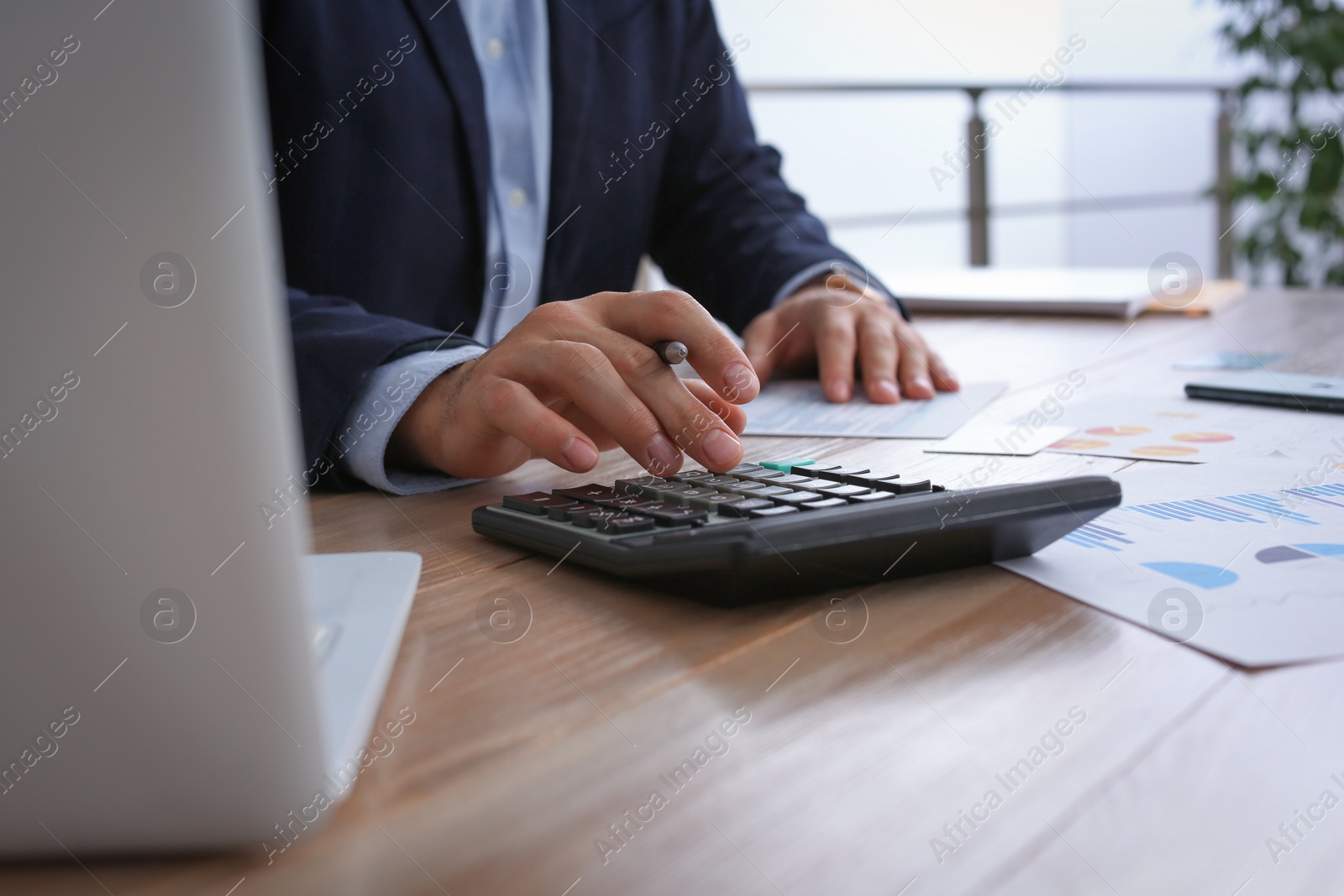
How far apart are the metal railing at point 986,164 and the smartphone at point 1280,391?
1.41 metres

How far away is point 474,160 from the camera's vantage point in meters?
1.00

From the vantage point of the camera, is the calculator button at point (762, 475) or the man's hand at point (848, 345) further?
the man's hand at point (848, 345)

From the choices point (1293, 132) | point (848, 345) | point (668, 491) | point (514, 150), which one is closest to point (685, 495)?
point (668, 491)

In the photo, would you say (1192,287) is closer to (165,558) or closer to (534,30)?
(534,30)

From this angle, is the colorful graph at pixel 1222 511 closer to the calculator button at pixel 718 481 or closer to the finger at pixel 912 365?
the calculator button at pixel 718 481

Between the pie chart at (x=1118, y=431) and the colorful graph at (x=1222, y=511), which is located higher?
the colorful graph at (x=1222, y=511)

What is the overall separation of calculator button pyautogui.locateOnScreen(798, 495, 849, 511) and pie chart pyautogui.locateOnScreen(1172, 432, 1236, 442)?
34cm

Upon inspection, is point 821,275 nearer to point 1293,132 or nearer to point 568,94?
point 568,94

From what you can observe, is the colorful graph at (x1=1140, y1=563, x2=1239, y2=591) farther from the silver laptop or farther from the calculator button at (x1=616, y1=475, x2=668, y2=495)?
the silver laptop

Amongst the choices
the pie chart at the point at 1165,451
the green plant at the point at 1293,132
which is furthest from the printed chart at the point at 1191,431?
the green plant at the point at 1293,132

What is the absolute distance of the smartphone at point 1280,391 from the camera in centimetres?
70

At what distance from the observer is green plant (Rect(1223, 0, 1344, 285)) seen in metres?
3.19

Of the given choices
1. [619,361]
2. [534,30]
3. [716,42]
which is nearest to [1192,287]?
[716,42]

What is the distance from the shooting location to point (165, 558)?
0.20m
